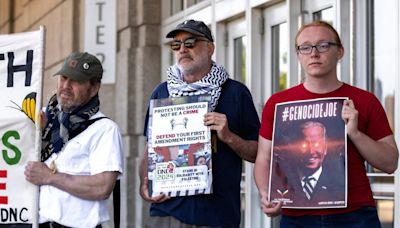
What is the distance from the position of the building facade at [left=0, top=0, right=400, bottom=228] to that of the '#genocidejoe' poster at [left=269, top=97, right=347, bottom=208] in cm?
176

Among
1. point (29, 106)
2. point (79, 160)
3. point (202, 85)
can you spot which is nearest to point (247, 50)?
point (29, 106)

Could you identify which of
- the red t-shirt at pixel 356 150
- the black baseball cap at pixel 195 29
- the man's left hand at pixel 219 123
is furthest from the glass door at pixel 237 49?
the red t-shirt at pixel 356 150

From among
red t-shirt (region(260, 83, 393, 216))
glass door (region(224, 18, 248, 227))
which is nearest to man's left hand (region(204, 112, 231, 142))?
red t-shirt (region(260, 83, 393, 216))

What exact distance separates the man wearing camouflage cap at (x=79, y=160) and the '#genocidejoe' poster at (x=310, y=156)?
999mm

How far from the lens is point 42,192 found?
514 cm

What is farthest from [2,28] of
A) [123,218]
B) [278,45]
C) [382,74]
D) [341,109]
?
[341,109]

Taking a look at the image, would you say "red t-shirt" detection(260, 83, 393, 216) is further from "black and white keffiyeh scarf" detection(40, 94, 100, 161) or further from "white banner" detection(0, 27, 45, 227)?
"white banner" detection(0, 27, 45, 227)

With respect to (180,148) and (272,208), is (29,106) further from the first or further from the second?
(272,208)

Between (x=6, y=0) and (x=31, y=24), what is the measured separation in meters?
3.79

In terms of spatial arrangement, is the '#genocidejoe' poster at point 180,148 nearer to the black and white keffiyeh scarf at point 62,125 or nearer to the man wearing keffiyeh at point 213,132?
the man wearing keffiyeh at point 213,132

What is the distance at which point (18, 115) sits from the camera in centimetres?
538

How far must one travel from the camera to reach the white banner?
210 inches

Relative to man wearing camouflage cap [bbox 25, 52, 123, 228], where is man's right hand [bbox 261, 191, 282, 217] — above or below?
below

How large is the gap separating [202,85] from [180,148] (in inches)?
13.0
